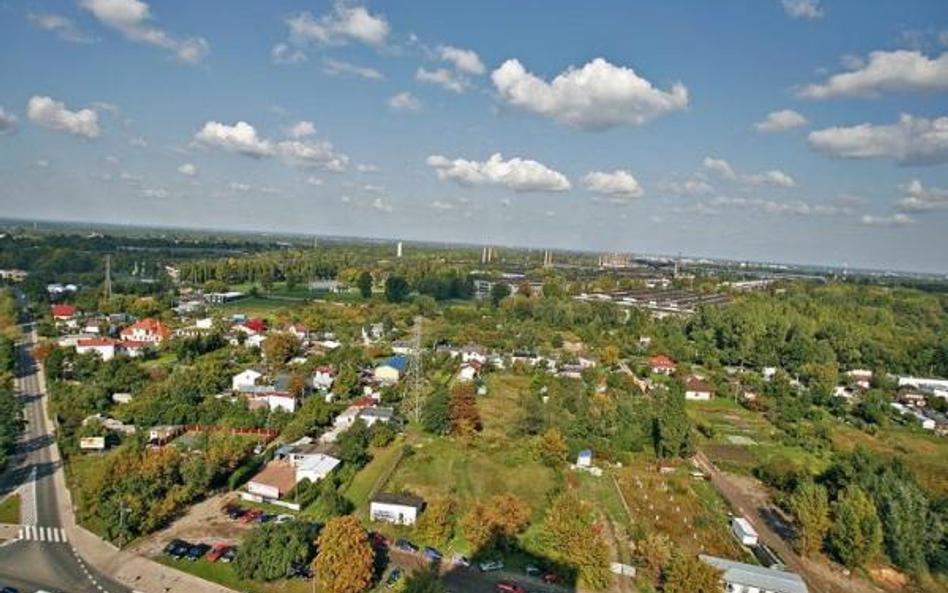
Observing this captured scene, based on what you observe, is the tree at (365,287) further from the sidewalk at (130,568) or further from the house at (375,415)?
the sidewalk at (130,568)

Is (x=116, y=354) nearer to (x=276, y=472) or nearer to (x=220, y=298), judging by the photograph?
(x=276, y=472)

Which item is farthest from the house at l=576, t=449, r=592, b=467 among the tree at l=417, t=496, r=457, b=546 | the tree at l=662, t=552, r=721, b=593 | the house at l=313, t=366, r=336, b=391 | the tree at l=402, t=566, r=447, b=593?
the house at l=313, t=366, r=336, b=391

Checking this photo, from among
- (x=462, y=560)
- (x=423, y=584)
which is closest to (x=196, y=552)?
(x=423, y=584)

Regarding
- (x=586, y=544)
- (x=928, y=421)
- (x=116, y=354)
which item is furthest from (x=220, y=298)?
(x=928, y=421)

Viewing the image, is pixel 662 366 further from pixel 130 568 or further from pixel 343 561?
pixel 130 568

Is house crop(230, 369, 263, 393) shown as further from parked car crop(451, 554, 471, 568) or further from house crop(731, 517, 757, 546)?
house crop(731, 517, 757, 546)
